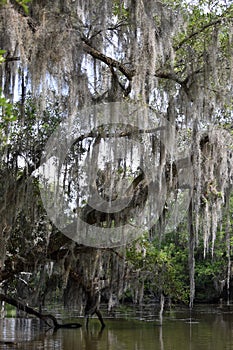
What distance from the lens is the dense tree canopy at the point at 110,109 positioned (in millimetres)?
7613

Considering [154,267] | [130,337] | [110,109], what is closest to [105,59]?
[110,109]

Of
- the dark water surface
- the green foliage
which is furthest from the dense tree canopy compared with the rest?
the dark water surface

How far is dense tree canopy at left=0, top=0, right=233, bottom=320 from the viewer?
7.61m

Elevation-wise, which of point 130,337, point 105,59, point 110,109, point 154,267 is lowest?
point 130,337

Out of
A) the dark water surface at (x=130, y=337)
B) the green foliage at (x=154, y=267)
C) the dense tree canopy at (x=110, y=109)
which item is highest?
the dense tree canopy at (x=110, y=109)

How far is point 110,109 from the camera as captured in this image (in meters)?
8.88

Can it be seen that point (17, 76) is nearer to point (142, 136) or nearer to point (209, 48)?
point (142, 136)

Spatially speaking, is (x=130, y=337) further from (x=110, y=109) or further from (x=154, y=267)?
(x=110, y=109)

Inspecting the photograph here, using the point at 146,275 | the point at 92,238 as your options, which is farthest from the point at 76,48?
the point at 146,275

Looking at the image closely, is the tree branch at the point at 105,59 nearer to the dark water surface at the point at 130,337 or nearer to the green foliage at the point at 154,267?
the green foliage at the point at 154,267

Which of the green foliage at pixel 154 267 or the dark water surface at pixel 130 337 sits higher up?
the green foliage at pixel 154 267

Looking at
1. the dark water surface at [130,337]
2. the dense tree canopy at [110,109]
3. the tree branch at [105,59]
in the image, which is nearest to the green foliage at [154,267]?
the dense tree canopy at [110,109]

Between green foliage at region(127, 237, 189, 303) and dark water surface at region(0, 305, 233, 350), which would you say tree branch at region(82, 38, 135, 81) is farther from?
dark water surface at region(0, 305, 233, 350)

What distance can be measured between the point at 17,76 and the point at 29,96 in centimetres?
177
